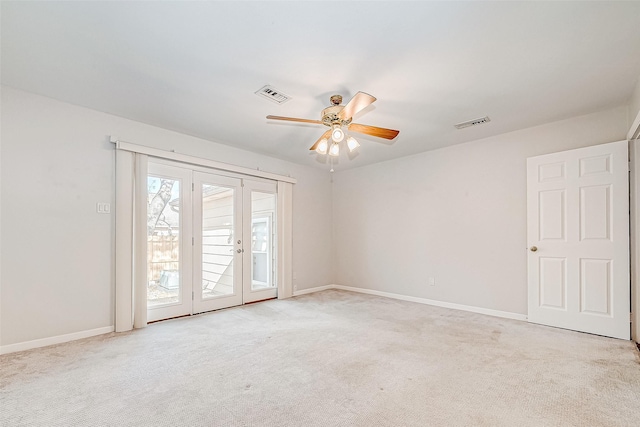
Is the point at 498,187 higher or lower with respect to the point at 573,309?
higher

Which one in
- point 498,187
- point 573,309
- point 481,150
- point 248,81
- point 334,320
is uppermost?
point 248,81

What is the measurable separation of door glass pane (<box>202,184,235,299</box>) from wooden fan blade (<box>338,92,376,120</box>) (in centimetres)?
252

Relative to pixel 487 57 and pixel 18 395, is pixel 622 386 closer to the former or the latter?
pixel 487 57

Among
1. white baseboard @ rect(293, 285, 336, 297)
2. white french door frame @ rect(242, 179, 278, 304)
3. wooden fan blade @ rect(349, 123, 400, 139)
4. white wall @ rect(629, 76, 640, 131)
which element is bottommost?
white baseboard @ rect(293, 285, 336, 297)

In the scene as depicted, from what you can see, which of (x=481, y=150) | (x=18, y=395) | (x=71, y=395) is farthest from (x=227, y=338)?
(x=481, y=150)

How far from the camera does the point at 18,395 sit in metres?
2.07

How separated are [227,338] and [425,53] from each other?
3.30 meters

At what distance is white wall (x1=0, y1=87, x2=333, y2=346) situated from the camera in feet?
9.39

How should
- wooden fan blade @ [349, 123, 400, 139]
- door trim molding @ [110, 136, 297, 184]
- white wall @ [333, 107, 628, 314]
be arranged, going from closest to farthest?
wooden fan blade @ [349, 123, 400, 139], door trim molding @ [110, 136, 297, 184], white wall @ [333, 107, 628, 314]

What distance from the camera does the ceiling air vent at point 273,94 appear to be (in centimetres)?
285

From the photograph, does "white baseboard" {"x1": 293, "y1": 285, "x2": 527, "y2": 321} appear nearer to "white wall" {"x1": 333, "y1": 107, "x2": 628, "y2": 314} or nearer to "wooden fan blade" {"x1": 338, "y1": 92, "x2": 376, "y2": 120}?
"white wall" {"x1": 333, "y1": 107, "x2": 628, "y2": 314}

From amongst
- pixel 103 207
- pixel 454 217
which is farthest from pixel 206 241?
pixel 454 217

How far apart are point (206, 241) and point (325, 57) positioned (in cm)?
308

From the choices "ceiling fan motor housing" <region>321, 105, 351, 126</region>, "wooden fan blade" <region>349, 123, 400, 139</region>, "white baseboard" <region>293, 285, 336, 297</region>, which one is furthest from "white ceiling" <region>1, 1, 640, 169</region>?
"white baseboard" <region>293, 285, 336, 297</region>
